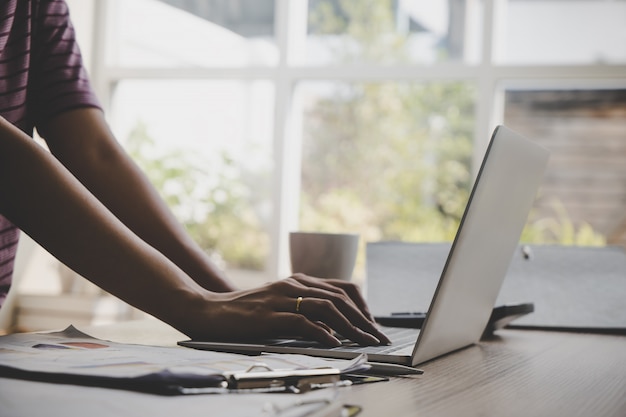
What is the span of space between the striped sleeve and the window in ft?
9.32

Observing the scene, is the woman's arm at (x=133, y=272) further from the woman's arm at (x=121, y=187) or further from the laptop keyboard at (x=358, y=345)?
the woman's arm at (x=121, y=187)

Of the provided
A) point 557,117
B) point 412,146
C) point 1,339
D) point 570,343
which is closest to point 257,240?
point 412,146

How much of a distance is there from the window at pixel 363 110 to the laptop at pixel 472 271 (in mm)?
2872

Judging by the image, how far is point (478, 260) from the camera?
33.3 inches

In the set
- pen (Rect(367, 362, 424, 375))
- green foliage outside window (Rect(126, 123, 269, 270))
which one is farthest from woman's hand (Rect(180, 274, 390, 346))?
green foliage outside window (Rect(126, 123, 269, 270))

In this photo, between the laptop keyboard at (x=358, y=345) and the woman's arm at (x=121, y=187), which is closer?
the laptop keyboard at (x=358, y=345)

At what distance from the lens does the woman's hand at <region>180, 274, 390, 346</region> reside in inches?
32.2

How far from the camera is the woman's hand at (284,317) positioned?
82cm

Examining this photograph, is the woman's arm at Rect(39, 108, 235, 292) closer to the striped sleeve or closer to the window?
the striped sleeve

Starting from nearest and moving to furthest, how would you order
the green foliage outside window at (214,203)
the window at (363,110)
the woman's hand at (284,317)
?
1. the woman's hand at (284,317)
2. the window at (363,110)
3. the green foliage outside window at (214,203)

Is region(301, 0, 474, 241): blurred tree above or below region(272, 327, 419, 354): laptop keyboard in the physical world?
above

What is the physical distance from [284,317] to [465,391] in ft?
0.77

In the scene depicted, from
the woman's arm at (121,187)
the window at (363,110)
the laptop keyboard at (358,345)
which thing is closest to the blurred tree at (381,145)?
the window at (363,110)

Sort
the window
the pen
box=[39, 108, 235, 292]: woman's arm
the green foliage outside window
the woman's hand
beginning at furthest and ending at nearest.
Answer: the green foliage outside window
the window
box=[39, 108, 235, 292]: woman's arm
the woman's hand
the pen
